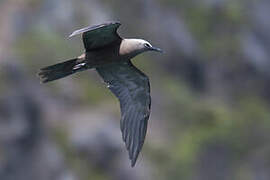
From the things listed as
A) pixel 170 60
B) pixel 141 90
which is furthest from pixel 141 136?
pixel 170 60

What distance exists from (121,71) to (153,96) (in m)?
13.5

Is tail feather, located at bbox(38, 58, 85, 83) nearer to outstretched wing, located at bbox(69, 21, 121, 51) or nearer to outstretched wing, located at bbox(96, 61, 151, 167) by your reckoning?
outstretched wing, located at bbox(69, 21, 121, 51)

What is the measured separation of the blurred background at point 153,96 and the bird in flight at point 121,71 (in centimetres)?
841

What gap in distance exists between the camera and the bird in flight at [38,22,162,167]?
18297 millimetres

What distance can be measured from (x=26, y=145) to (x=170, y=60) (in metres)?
9.05

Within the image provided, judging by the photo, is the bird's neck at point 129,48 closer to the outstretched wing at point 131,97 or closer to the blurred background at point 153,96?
the outstretched wing at point 131,97

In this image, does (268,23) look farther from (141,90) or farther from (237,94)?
(141,90)

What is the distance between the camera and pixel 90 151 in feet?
95.1

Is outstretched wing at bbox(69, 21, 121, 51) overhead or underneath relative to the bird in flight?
overhead

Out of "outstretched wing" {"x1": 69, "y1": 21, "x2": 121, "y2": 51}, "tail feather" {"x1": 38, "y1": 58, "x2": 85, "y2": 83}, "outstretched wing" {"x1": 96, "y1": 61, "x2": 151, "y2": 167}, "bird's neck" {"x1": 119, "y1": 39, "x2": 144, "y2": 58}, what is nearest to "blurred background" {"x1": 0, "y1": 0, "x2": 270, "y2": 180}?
"outstretched wing" {"x1": 96, "y1": 61, "x2": 151, "y2": 167}

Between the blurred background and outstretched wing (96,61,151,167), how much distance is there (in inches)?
329

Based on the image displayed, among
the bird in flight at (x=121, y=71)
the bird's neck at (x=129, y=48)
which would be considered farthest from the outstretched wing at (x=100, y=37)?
the bird's neck at (x=129, y=48)

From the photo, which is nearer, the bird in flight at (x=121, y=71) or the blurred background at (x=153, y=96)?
the bird in flight at (x=121, y=71)

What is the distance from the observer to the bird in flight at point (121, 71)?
18297mm
